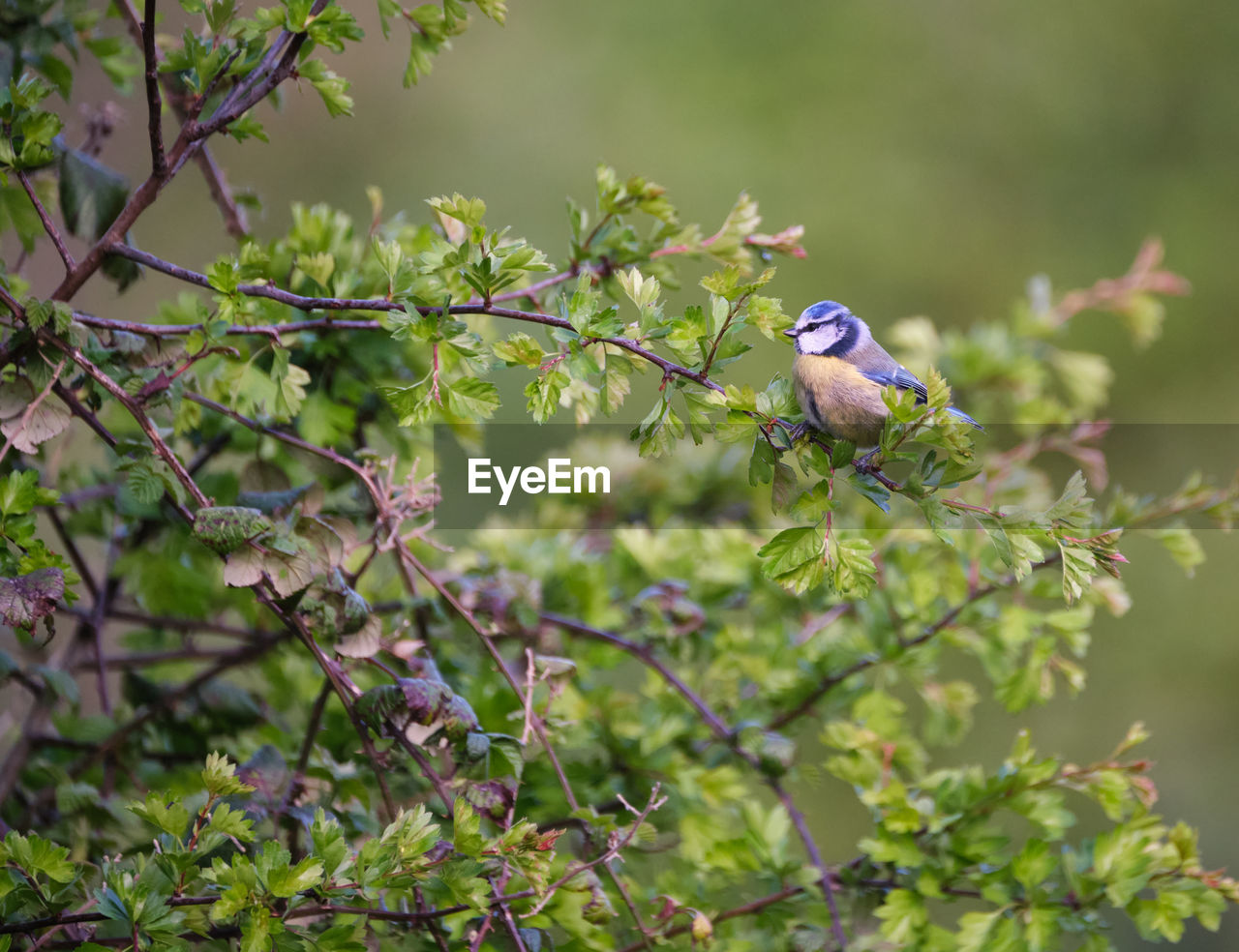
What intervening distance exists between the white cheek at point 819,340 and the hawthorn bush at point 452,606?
0.07m

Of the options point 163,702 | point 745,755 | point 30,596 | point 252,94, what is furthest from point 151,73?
point 745,755

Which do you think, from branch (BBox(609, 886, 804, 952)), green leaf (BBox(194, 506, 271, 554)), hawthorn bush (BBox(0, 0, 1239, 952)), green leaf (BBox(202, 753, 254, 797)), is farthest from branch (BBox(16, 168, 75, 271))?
branch (BBox(609, 886, 804, 952))

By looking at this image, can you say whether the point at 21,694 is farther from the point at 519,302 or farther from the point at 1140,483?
the point at 1140,483

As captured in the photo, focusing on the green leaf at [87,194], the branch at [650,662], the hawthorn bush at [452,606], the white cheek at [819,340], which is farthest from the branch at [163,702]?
the white cheek at [819,340]

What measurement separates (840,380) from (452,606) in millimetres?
352

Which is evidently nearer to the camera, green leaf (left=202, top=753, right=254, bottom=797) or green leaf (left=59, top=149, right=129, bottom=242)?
green leaf (left=202, top=753, right=254, bottom=797)

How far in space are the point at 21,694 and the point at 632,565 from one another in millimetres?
665

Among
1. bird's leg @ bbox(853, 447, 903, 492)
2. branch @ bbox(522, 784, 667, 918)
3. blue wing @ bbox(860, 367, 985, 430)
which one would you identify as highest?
blue wing @ bbox(860, 367, 985, 430)

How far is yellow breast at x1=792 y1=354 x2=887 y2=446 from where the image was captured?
25.8 inches

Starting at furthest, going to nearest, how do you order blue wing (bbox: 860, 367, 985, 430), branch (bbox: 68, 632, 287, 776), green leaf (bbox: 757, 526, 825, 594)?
branch (bbox: 68, 632, 287, 776) < blue wing (bbox: 860, 367, 985, 430) < green leaf (bbox: 757, 526, 825, 594)

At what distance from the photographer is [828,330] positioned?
80 cm

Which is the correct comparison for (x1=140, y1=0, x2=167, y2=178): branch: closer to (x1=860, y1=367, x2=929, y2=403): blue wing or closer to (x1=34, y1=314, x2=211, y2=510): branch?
(x1=34, y1=314, x2=211, y2=510): branch

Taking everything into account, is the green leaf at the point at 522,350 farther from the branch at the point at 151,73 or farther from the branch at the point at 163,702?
the branch at the point at 163,702

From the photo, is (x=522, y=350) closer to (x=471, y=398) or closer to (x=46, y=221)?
(x=471, y=398)
